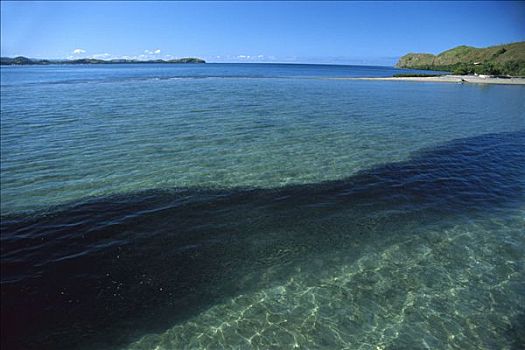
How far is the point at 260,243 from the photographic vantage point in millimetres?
15562

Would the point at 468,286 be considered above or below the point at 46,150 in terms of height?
below

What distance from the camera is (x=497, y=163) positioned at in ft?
90.3

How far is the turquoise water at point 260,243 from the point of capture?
1090 cm

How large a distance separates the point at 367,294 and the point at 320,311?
82.0 inches

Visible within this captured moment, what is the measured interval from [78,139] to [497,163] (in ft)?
126

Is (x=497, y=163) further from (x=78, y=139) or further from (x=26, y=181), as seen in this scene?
(x=78, y=139)

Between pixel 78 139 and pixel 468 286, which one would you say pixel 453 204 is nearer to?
pixel 468 286

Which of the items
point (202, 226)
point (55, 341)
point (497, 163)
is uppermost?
point (497, 163)

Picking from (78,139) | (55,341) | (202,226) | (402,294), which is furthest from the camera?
(78,139)

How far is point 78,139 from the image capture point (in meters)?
32.2

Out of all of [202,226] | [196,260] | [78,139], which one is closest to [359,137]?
[202,226]

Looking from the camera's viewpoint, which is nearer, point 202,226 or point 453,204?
point 202,226

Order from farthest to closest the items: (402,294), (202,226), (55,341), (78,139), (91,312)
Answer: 1. (78,139)
2. (202,226)
3. (402,294)
4. (91,312)
5. (55,341)

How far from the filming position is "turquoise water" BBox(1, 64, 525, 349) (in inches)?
429
